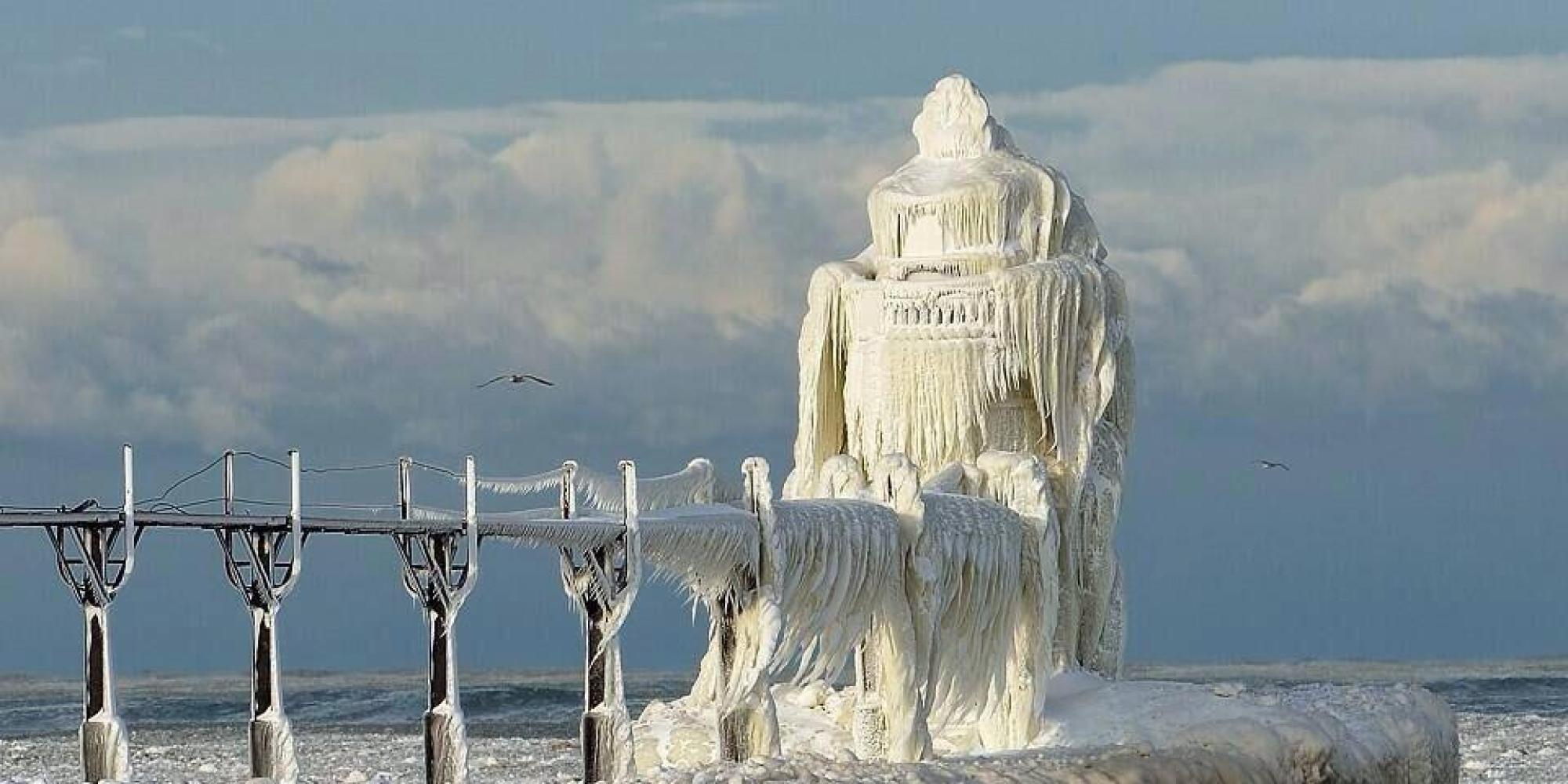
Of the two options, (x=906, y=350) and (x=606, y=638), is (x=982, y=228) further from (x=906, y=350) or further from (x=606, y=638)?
(x=606, y=638)

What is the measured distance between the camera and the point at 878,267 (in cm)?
2683

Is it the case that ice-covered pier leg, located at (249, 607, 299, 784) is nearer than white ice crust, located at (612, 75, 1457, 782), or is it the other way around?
ice-covered pier leg, located at (249, 607, 299, 784)

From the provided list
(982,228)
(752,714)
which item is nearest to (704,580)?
(752,714)

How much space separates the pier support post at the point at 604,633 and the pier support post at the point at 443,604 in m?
1.08

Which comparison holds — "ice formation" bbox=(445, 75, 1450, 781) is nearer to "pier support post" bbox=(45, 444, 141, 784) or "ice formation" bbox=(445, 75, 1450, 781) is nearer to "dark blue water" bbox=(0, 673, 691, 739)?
"pier support post" bbox=(45, 444, 141, 784)

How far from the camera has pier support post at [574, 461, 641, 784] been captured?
19.7 metres

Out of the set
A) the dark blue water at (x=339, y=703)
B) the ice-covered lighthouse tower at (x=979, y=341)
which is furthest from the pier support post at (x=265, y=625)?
the dark blue water at (x=339, y=703)

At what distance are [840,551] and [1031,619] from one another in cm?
362

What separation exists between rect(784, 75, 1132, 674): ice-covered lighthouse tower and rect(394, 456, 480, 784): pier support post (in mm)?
7651

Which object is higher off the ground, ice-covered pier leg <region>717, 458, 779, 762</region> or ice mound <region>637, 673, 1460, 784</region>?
ice-covered pier leg <region>717, 458, 779, 762</region>

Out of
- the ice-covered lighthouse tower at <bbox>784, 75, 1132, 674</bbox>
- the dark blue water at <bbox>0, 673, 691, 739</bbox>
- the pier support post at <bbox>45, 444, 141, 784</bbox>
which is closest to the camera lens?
the pier support post at <bbox>45, 444, 141, 784</bbox>

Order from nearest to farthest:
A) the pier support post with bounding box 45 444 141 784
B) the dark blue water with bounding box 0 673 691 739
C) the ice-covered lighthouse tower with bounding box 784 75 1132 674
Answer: the pier support post with bounding box 45 444 141 784 → the ice-covered lighthouse tower with bounding box 784 75 1132 674 → the dark blue water with bounding box 0 673 691 739

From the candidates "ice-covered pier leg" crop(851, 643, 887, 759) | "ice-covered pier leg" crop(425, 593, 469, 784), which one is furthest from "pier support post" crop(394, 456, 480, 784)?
"ice-covered pier leg" crop(851, 643, 887, 759)

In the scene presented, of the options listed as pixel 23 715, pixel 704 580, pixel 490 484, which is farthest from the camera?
pixel 23 715
